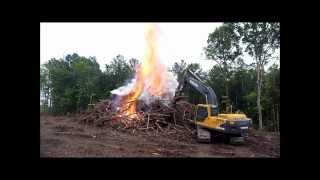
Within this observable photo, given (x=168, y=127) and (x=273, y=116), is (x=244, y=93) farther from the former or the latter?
(x=168, y=127)

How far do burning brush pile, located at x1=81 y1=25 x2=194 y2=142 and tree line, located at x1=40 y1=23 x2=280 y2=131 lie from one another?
0.25 meters

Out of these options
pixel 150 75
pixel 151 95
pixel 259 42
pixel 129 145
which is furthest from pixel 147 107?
pixel 259 42

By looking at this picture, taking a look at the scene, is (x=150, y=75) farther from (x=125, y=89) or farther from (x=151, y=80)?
(x=125, y=89)

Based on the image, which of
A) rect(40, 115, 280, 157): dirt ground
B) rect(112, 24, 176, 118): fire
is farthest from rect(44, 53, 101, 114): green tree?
rect(112, 24, 176, 118): fire

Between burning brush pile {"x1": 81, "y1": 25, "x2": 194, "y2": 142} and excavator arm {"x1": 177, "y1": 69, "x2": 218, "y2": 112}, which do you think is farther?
burning brush pile {"x1": 81, "y1": 25, "x2": 194, "y2": 142}

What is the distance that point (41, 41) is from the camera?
18.0ft

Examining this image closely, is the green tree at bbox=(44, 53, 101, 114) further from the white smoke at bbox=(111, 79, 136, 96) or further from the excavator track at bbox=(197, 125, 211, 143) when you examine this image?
the excavator track at bbox=(197, 125, 211, 143)

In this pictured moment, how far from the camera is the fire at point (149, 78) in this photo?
239 inches

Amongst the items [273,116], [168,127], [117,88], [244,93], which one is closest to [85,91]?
[117,88]

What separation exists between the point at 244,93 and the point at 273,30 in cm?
101

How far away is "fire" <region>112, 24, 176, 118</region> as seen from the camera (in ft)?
19.9

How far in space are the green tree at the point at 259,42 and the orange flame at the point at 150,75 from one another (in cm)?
129

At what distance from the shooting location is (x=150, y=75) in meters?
6.48

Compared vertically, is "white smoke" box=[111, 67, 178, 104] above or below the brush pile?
above
